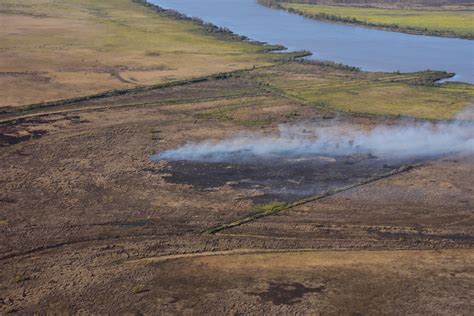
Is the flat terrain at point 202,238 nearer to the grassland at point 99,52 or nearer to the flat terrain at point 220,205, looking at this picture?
the flat terrain at point 220,205

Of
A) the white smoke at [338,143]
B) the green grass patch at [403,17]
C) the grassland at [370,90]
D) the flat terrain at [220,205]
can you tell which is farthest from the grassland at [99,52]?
the green grass patch at [403,17]

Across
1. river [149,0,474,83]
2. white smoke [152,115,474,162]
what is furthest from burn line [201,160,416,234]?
river [149,0,474,83]

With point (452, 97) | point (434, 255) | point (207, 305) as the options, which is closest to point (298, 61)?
point (452, 97)

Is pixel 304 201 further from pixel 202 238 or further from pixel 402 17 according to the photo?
pixel 402 17

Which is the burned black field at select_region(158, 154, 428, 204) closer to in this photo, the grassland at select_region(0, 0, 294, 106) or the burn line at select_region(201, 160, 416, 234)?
the burn line at select_region(201, 160, 416, 234)

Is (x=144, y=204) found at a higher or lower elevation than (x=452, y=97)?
lower

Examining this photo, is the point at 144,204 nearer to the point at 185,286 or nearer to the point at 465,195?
the point at 185,286
